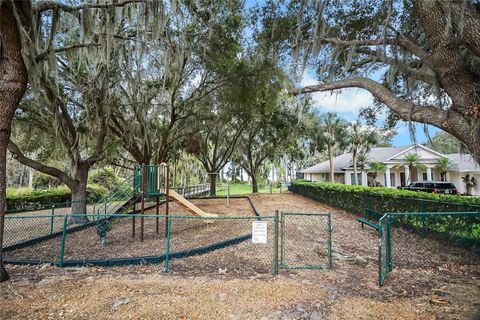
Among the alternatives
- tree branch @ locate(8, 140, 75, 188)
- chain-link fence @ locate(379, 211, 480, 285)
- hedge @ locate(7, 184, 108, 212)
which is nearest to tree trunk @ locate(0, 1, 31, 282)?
tree branch @ locate(8, 140, 75, 188)

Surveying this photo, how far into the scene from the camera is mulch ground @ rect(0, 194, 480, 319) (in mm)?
3566

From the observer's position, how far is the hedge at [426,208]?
6.32 m

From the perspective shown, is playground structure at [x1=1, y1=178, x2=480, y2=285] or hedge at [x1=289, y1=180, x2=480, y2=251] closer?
playground structure at [x1=1, y1=178, x2=480, y2=285]

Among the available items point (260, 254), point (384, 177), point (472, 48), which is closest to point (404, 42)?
point (472, 48)

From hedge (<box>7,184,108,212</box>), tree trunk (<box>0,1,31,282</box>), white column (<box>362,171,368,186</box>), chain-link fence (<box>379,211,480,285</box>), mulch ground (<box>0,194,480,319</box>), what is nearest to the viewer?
mulch ground (<box>0,194,480,319</box>)

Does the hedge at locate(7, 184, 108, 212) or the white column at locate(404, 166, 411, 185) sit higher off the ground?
the white column at locate(404, 166, 411, 185)

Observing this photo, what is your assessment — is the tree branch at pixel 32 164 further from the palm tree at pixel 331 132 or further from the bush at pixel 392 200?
the palm tree at pixel 331 132

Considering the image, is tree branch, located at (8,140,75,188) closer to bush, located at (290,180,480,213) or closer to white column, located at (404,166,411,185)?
bush, located at (290,180,480,213)

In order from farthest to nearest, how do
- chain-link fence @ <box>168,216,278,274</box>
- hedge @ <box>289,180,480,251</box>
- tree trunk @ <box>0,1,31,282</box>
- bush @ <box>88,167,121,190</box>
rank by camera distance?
1. bush @ <box>88,167,121,190</box>
2. hedge @ <box>289,180,480,251</box>
3. chain-link fence @ <box>168,216,278,274</box>
4. tree trunk @ <box>0,1,31,282</box>

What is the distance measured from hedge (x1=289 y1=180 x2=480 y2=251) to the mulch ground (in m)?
0.39

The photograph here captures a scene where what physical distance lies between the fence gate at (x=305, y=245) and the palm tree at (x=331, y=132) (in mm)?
18101

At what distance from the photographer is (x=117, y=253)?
6.55 meters

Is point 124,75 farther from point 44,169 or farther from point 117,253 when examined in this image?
point 117,253

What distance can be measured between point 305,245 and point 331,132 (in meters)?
23.6
